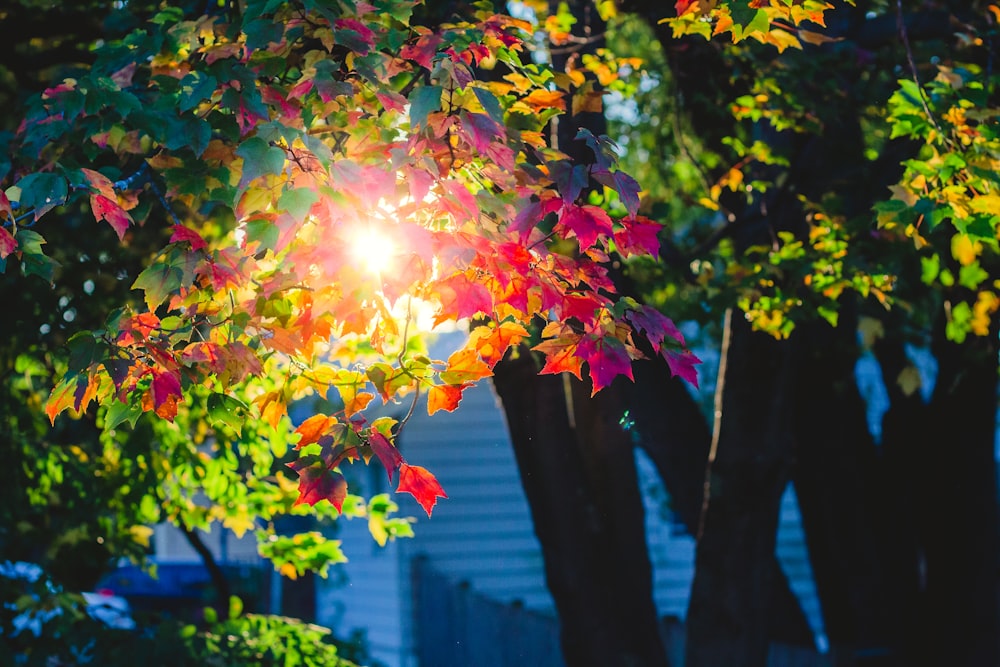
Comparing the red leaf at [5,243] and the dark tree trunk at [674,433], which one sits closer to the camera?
the red leaf at [5,243]

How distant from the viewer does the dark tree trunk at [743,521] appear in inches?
268

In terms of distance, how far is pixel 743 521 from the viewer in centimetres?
684

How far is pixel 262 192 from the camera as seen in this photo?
3.89 metres

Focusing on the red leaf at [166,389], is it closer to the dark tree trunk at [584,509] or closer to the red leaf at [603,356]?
the red leaf at [603,356]

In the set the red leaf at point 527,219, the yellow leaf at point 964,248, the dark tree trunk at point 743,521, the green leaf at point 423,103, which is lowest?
the dark tree trunk at point 743,521

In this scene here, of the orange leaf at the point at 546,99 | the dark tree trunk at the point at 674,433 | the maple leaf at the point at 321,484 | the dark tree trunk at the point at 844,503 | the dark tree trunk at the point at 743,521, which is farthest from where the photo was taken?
the dark tree trunk at the point at 844,503

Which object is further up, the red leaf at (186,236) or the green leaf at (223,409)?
the red leaf at (186,236)

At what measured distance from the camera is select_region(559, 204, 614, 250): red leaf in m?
3.85

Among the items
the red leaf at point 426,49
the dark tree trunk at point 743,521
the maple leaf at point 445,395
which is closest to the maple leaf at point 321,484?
the maple leaf at point 445,395

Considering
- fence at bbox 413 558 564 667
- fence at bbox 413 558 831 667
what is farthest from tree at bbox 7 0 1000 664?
fence at bbox 413 558 564 667

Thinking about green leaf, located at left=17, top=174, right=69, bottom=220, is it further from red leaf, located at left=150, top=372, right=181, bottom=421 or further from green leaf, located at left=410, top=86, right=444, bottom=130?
green leaf, located at left=410, top=86, right=444, bottom=130

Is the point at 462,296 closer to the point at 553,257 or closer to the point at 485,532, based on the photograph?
the point at 553,257

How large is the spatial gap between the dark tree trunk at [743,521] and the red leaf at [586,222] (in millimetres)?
3331

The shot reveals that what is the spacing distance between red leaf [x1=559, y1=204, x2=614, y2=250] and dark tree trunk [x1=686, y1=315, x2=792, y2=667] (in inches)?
131
